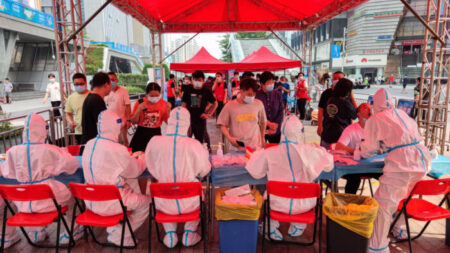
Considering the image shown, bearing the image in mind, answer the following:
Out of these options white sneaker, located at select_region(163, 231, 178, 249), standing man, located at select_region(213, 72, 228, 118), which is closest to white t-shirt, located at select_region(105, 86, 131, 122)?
white sneaker, located at select_region(163, 231, 178, 249)

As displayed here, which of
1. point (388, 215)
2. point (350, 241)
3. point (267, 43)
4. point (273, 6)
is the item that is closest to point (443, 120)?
point (388, 215)

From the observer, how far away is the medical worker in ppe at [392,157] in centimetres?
243

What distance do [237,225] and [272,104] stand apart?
242 centimetres

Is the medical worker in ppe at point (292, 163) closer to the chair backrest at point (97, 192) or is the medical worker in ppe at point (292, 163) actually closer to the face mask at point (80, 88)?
the chair backrest at point (97, 192)

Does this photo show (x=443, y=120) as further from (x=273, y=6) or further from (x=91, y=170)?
(x=91, y=170)

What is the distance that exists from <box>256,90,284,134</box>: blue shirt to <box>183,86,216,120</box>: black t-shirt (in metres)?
0.93

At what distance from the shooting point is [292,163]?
244 cm

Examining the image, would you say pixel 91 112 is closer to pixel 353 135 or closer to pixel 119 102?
pixel 119 102

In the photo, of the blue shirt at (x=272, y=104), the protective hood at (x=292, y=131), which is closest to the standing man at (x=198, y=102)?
the blue shirt at (x=272, y=104)

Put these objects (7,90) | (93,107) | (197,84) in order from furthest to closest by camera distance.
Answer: (7,90) → (197,84) → (93,107)

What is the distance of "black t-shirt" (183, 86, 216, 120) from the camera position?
15.6ft

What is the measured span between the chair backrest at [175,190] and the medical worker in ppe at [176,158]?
6.3 inches

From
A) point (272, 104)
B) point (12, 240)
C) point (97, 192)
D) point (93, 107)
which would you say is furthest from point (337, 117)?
point (12, 240)

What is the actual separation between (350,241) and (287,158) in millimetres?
864
